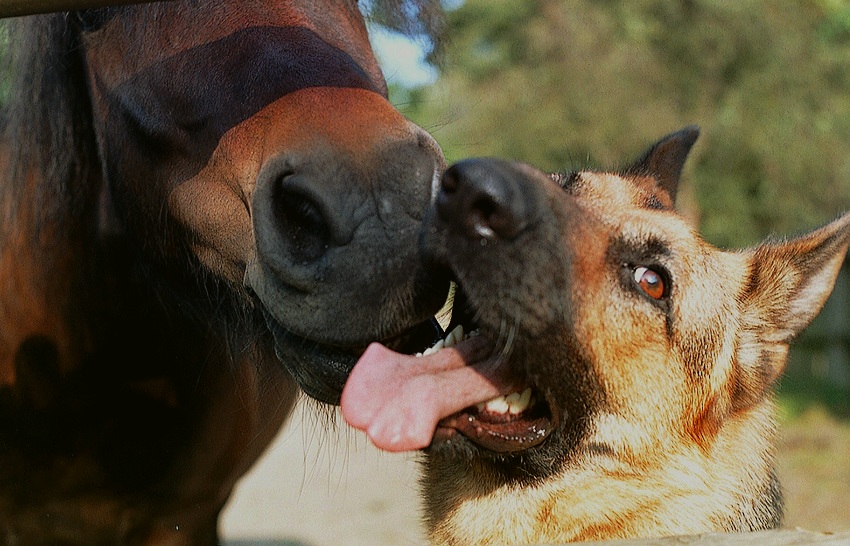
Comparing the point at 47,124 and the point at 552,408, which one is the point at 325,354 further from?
the point at 47,124

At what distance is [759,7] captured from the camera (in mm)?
17266

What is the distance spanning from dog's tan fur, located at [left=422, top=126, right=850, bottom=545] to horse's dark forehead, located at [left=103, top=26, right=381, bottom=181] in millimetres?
749

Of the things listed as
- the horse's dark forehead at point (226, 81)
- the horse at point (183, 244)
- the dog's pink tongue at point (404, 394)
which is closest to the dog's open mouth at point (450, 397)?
the dog's pink tongue at point (404, 394)

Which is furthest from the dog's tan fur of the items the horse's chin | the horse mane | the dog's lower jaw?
the horse mane

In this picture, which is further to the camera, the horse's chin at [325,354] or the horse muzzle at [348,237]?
the horse's chin at [325,354]

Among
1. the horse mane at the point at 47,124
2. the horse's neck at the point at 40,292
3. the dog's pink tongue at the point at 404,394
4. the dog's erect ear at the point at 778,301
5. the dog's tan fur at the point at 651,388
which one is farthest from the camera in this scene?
the horse's neck at the point at 40,292

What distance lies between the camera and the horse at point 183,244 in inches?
105

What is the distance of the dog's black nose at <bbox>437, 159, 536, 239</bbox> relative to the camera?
2.44m

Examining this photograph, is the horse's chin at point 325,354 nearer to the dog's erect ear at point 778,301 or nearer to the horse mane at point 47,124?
the dog's erect ear at point 778,301

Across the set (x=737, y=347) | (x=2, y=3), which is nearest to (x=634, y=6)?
(x=737, y=347)

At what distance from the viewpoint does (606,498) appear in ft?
9.50

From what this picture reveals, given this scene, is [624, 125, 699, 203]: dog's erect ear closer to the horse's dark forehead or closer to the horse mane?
the horse's dark forehead

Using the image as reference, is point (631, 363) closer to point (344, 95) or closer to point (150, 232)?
point (344, 95)

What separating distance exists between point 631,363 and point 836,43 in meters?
18.0
